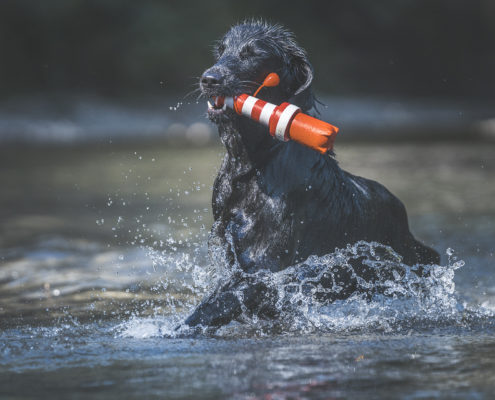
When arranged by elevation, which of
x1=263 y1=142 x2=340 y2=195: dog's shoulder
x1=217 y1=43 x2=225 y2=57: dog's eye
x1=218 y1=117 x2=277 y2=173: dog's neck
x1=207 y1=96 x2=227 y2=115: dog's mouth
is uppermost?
x1=217 y1=43 x2=225 y2=57: dog's eye

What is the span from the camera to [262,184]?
4.42 metres

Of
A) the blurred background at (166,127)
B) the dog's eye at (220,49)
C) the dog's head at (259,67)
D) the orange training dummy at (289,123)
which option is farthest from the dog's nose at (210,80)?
the blurred background at (166,127)

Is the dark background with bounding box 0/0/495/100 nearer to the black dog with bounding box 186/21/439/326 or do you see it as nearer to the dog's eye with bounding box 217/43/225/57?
the dog's eye with bounding box 217/43/225/57

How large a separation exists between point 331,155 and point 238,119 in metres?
0.67

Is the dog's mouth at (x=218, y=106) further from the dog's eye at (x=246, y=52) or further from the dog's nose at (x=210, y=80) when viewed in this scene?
the dog's eye at (x=246, y=52)

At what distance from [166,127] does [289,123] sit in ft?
59.3

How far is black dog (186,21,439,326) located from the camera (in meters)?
4.39

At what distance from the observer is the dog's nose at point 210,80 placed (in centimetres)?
420

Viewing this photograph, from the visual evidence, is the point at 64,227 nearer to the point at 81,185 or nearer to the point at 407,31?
the point at 81,185

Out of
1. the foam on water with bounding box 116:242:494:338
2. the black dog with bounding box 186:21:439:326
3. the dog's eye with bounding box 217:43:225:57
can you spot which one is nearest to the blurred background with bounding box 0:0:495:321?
the foam on water with bounding box 116:242:494:338

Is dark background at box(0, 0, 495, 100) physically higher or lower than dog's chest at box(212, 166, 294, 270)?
higher

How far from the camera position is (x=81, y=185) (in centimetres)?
1180

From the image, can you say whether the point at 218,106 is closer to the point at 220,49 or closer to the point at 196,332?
the point at 220,49

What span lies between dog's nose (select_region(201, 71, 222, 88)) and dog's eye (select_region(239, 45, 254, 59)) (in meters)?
0.28
